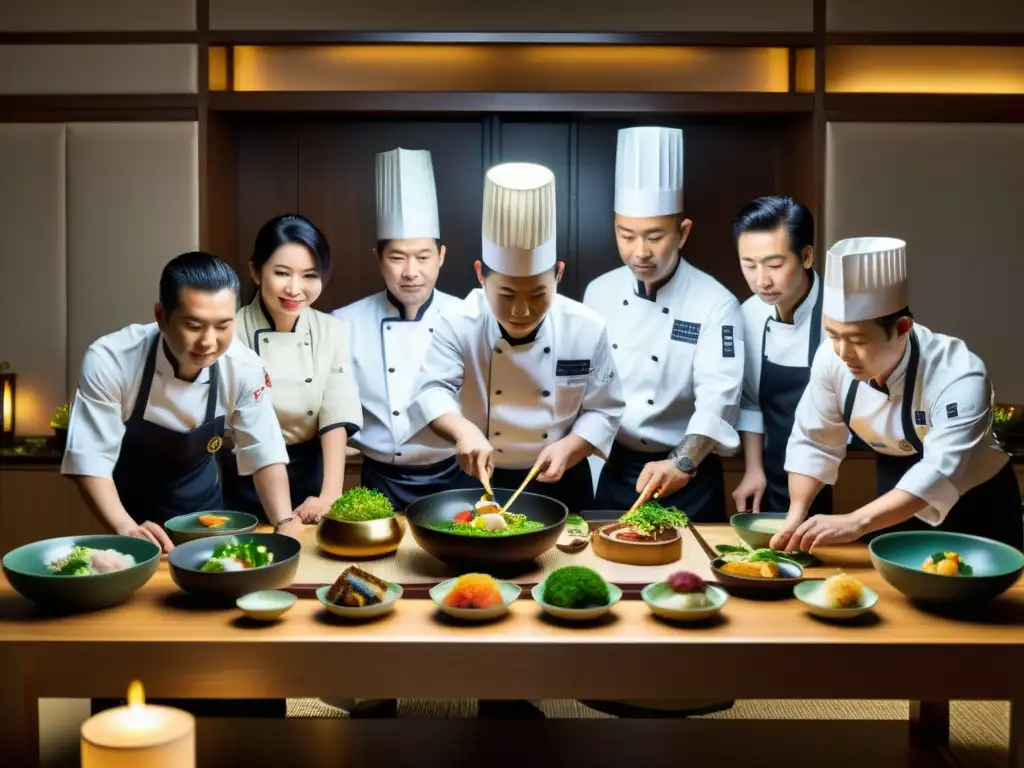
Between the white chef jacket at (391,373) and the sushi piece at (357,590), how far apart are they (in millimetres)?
1738

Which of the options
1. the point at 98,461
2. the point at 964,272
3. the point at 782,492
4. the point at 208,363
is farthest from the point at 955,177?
the point at 98,461

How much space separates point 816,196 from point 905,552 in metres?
2.29

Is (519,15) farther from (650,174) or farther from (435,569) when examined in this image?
(435,569)

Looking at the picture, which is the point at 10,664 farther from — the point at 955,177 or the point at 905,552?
the point at 955,177

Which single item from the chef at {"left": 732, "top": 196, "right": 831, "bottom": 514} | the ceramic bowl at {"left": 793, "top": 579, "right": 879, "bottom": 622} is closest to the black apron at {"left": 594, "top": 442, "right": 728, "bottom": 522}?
the chef at {"left": 732, "top": 196, "right": 831, "bottom": 514}

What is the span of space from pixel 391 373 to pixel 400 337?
5.5 inches

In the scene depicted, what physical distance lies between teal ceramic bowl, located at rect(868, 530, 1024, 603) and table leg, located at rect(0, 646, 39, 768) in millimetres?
1501

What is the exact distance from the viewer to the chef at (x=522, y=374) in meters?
2.77

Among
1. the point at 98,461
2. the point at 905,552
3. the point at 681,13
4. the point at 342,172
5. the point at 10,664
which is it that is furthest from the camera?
the point at 342,172

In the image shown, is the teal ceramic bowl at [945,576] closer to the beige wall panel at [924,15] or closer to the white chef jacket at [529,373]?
the white chef jacket at [529,373]

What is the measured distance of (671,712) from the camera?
3.05 meters

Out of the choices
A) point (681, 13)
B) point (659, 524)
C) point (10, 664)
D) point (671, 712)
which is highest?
point (681, 13)

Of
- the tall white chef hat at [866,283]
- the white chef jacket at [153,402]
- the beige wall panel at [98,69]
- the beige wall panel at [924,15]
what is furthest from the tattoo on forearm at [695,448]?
A: the beige wall panel at [98,69]

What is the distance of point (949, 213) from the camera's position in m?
4.11
